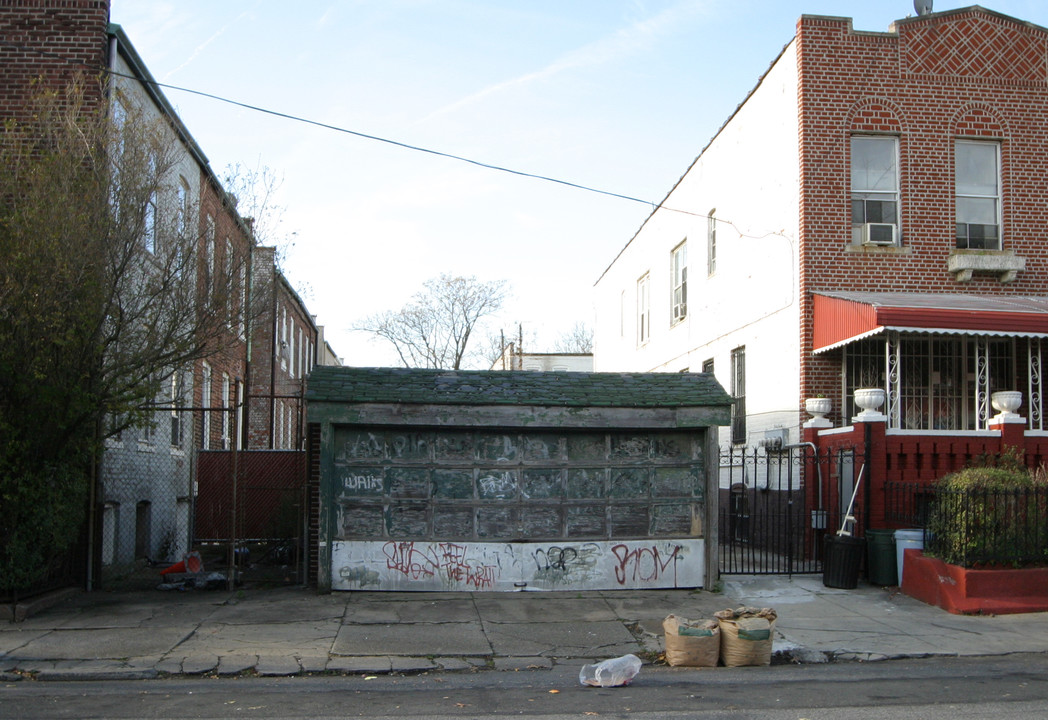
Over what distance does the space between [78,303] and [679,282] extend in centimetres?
1528

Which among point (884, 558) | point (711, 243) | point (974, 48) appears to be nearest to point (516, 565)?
point (884, 558)

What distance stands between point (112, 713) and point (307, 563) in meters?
5.45

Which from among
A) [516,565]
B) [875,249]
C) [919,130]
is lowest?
[516,565]

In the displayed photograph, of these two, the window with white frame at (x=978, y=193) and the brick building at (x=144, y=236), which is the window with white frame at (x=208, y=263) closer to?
the brick building at (x=144, y=236)

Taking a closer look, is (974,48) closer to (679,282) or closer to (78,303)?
(679,282)

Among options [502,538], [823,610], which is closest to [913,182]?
[823,610]

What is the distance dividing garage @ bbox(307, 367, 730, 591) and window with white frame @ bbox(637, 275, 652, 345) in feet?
44.9

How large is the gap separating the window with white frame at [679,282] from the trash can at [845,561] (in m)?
10.3

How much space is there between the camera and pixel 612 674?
8062mm

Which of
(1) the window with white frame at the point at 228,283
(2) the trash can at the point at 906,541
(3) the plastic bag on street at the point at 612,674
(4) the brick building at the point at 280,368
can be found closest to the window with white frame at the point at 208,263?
(1) the window with white frame at the point at 228,283

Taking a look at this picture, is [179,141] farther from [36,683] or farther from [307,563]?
[36,683]

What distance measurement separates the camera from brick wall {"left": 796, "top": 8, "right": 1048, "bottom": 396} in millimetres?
15570

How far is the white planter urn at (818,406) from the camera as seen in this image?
14727 millimetres

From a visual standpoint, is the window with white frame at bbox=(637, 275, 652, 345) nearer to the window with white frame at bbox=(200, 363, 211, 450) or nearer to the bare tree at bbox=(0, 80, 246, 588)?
the window with white frame at bbox=(200, 363, 211, 450)
